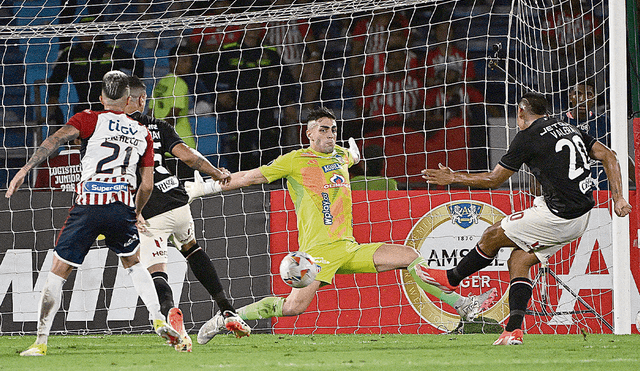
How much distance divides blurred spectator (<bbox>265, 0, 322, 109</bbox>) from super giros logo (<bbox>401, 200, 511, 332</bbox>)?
2857mm

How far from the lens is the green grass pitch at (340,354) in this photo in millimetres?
3852

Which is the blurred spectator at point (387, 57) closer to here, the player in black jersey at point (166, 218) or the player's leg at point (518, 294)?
the player in black jersey at point (166, 218)

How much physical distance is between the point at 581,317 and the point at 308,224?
9.39ft

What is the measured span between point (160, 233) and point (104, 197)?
121 cm

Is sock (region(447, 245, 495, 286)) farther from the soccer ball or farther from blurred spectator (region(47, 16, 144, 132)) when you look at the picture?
blurred spectator (region(47, 16, 144, 132))

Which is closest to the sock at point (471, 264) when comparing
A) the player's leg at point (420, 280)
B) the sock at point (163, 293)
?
the player's leg at point (420, 280)

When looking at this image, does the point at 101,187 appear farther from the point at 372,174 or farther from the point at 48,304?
the point at 372,174

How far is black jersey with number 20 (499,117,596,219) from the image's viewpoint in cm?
522

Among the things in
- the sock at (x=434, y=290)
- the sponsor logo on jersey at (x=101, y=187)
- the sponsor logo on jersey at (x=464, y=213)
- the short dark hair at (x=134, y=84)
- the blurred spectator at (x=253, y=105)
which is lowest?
the sock at (x=434, y=290)

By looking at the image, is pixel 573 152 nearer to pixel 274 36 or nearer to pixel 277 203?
pixel 277 203

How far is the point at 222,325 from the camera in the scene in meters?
5.52

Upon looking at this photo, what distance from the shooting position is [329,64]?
10.0 m

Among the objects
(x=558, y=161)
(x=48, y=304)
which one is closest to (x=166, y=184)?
(x=48, y=304)

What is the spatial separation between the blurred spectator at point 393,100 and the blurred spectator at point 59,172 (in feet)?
11.1
